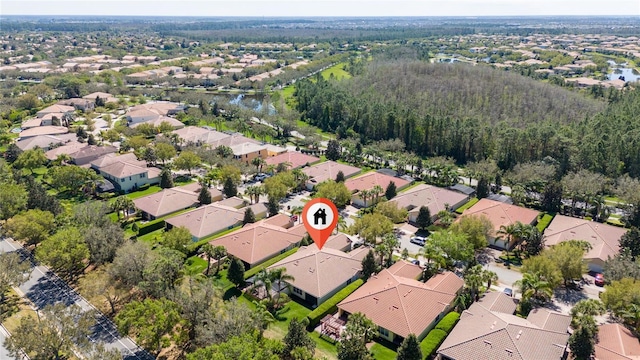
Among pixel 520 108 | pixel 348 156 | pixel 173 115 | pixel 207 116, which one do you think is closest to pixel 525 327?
pixel 348 156

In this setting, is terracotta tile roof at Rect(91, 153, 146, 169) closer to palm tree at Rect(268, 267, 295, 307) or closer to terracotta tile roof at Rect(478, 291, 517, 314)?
palm tree at Rect(268, 267, 295, 307)

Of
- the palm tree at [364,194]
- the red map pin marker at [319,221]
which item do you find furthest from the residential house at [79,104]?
the red map pin marker at [319,221]

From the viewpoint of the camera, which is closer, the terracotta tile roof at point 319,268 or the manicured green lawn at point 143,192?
the terracotta tile roof at point 319,268

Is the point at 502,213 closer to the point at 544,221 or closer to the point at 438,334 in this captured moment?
the point at 544,221

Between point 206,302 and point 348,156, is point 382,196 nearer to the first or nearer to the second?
point 348,156

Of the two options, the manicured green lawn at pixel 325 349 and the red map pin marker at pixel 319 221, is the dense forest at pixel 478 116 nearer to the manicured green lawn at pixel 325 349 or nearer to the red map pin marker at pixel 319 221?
the red map pin marker at pixel 319 221
